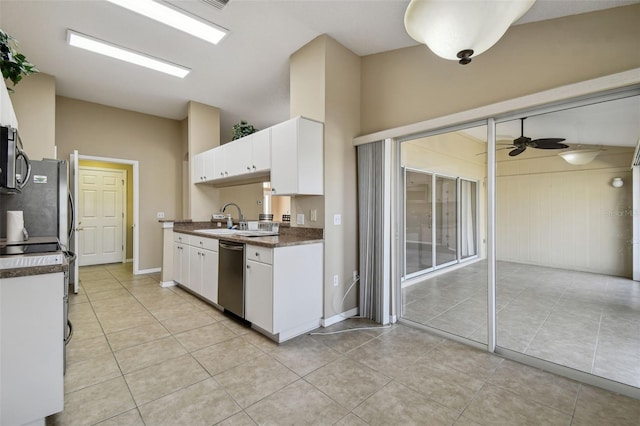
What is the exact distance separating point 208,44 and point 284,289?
289cm

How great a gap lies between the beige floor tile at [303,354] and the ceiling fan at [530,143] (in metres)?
2.37

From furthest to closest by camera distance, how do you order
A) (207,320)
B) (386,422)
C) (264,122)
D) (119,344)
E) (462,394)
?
(264,122)
(207,320)
(119,344)
(462,394)
(386,422)

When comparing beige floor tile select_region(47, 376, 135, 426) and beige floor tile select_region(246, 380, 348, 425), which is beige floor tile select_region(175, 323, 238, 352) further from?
beige floor tile select_region(246, 380, 348, 425)

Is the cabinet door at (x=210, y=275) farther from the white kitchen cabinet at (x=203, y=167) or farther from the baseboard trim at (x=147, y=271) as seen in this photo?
the baseboard trim at (x=147, y=271)

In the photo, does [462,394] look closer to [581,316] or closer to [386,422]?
[386,422]

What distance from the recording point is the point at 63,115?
4.63m

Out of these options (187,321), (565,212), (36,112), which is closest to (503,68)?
(565,212)

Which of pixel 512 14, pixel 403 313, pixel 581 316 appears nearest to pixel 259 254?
pixel 403 313

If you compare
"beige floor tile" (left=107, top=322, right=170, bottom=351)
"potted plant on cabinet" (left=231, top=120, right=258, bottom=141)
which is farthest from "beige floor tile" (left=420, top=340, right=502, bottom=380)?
"potted plant on cabinet" (left=231, top=120, right=258, bottom=141)

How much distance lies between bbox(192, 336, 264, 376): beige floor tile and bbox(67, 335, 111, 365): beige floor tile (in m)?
0.83

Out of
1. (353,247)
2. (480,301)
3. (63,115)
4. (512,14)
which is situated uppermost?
(63,115)

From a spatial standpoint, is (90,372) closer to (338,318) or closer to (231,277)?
(231,277)

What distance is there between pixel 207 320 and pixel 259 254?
1.13 meters

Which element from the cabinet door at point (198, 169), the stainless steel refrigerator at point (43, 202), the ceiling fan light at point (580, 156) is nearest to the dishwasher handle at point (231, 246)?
the stainless steel refrigerator at point (43, 202)
